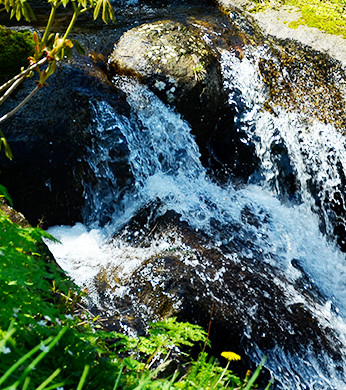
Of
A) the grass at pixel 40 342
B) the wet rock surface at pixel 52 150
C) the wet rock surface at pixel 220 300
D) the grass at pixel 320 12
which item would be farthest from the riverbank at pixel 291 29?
the grass at pixel 40 342

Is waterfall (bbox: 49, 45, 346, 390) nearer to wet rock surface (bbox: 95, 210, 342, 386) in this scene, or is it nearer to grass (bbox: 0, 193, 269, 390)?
wet rock surface (bbox: 95, 210, 342, 386)

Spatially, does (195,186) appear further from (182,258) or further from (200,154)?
(182,258)

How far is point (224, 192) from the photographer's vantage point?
544cm

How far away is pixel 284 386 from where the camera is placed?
10.5 feet

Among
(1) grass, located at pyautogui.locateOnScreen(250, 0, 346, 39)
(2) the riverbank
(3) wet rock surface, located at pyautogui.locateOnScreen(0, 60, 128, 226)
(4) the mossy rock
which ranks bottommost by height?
(3) wet rock surface, located at pyautogui.locateOnScreen(0, 60, 128, 226)

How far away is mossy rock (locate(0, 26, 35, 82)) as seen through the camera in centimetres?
491

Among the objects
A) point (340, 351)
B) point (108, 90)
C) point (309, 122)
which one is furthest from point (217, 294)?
point (309, 122)

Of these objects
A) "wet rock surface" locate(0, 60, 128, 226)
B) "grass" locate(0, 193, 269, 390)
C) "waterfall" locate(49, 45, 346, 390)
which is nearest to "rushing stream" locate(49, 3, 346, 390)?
"waterfall" locate(49, 45, 346, 390)

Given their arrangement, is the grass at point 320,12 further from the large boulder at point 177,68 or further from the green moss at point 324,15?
the large boulder at point 177,68

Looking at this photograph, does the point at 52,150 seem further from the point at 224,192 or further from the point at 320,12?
the point at 320,12

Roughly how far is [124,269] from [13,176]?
5.23 feet

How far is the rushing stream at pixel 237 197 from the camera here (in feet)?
13.6

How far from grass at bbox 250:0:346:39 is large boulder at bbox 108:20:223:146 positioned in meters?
2.30

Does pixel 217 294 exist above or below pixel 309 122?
below
